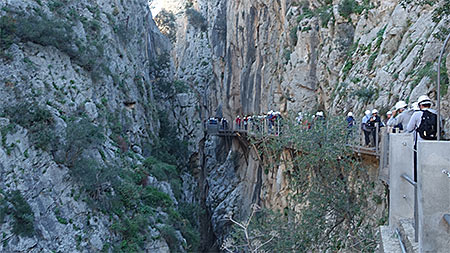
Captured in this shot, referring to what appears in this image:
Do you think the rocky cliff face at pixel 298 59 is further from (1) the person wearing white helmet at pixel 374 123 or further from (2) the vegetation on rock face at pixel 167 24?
(2) the vegetation on rock face at pixel 167 24

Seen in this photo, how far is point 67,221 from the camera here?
50.2ft

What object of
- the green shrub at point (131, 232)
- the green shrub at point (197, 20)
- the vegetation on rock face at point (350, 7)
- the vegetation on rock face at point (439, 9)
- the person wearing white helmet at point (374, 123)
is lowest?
the green shrub at point (131, 232)

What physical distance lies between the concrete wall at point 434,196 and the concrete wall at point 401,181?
1.63m

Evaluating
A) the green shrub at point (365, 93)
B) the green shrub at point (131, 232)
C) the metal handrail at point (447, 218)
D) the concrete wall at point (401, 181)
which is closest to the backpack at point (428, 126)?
the concrete wall at point (401, 181)

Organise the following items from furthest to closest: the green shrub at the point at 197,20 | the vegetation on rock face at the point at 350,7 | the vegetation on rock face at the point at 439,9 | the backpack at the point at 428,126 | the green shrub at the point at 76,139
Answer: the green shrub at the point at 197,20 → the vegetation on rock face at the point at 350,7 → the green shrub at the point at 76,139 → the vegetation on rock face at the point at 439,9 → the backpack at the point at 428,126

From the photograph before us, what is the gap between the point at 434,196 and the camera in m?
3.49

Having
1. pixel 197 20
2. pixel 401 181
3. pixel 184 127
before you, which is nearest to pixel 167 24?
pixel 197 20

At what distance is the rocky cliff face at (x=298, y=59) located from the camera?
1422cm

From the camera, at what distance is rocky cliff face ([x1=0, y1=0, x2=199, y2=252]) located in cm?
1493

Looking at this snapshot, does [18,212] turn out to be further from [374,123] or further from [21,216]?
[374,123]

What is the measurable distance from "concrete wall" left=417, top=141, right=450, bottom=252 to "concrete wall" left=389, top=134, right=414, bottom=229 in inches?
64.1

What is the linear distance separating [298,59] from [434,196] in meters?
22.3

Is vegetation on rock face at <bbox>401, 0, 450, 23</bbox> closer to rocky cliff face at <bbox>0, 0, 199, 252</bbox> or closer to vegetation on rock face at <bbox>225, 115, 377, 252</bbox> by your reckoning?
vegetation on rock face at <bbox>225, 115, 377, 252</bbox>

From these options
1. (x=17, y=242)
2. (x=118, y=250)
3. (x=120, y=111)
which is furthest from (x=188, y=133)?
(x=17, y=242)
